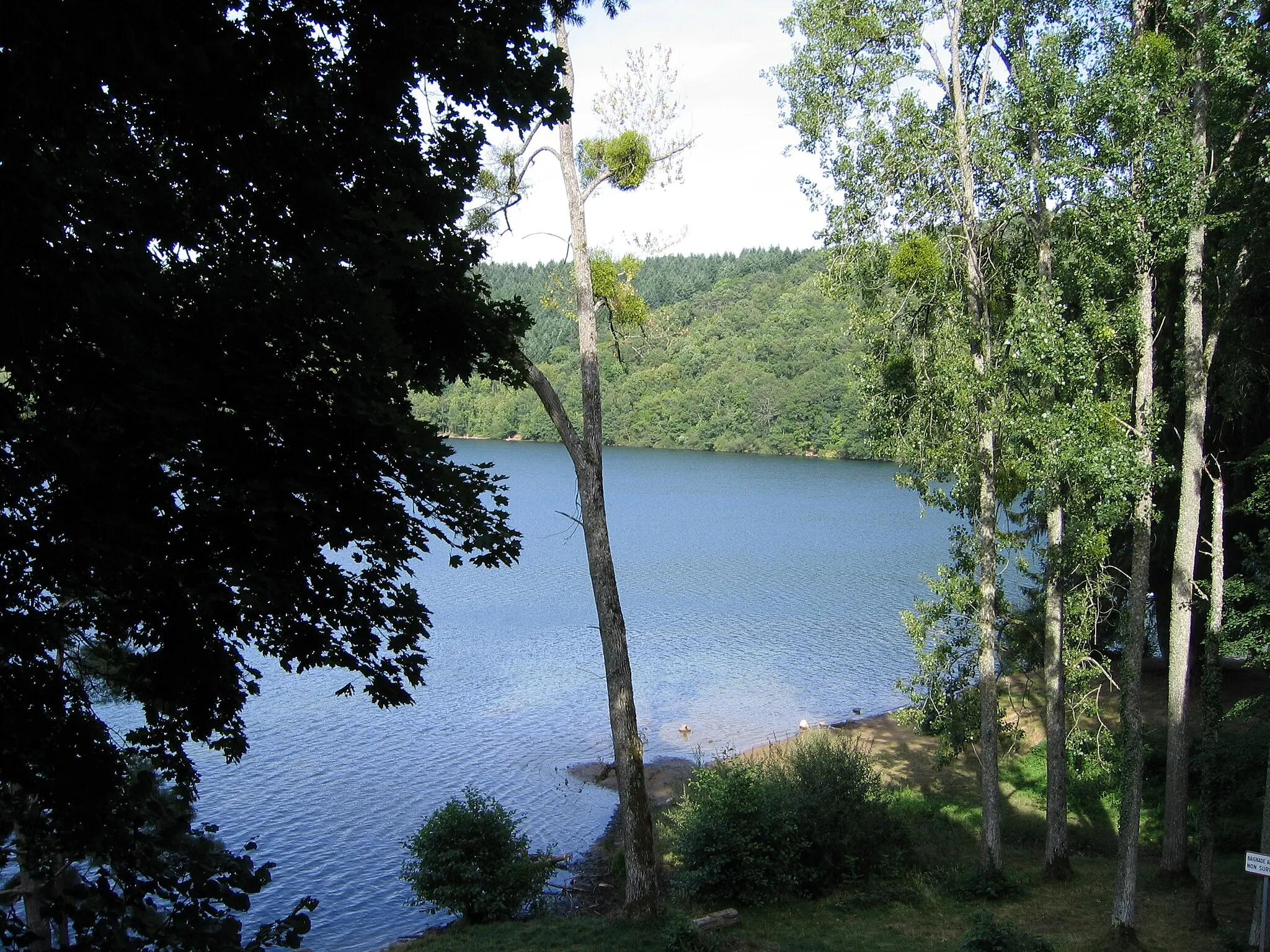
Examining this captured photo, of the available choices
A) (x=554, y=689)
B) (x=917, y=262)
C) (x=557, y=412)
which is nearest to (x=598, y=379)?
(x=557, y=412)

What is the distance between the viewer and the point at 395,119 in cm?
604

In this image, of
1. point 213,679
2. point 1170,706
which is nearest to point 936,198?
point 1170,706

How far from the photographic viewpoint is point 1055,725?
15227 millimetres

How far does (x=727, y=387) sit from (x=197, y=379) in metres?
94.9

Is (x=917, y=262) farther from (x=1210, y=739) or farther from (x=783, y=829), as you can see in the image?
(x=783, y=829)

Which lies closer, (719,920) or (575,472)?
(719,920)

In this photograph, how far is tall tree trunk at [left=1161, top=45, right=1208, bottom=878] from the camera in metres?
12.8

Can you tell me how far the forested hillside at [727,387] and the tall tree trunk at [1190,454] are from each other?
70.8 meters

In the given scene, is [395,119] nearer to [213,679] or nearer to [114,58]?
[114,58]

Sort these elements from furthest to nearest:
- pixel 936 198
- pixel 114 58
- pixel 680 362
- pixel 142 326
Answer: pixel 680 362 → pixel 936 198 → pixel 142 326 → pixel 114 58

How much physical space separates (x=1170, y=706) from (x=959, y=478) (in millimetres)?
4339

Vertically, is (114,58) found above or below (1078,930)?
above

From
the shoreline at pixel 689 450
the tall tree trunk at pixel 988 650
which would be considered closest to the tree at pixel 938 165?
the tall tree trunk at pixel 988 650

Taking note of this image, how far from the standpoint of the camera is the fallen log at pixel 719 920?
13227 millimetres
